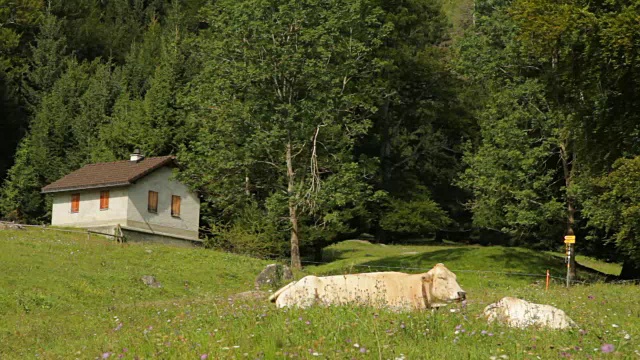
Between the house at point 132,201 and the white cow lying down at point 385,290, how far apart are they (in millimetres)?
42872

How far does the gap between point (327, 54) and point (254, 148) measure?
6.92 metres

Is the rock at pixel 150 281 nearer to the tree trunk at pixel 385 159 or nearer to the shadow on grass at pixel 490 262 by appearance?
the shadow on grass at pixel 490 262

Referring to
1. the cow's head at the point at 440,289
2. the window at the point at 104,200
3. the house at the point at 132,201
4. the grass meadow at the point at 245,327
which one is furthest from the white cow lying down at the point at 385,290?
the window at the point at 104,200

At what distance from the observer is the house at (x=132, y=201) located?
194ft

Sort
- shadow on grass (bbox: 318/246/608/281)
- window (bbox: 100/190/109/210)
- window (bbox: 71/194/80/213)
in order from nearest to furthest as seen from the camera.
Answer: shadow on grass (bbox: 318/246/608/281) → window (bbox: 100/190/109/210) → window (bbox: 71/194/80/213)

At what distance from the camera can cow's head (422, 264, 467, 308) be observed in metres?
16.4

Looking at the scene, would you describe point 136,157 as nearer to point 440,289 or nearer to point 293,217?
point 293,217

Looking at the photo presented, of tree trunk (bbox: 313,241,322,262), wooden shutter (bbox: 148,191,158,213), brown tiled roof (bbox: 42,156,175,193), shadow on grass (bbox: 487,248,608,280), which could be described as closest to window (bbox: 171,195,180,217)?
wooden shutter (bbox: 148,191,158,213)

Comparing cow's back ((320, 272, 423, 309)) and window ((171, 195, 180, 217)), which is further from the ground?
window ((171, 195, 180, 217))

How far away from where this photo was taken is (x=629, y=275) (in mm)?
48625

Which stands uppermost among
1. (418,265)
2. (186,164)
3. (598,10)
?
(598,10)

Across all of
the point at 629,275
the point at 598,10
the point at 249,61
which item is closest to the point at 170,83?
the point at 249,61

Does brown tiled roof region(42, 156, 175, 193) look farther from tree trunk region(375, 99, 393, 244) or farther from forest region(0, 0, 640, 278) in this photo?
tree trunk region(375, 99, 393, 244)

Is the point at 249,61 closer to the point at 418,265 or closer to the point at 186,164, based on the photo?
the point at 186,164
